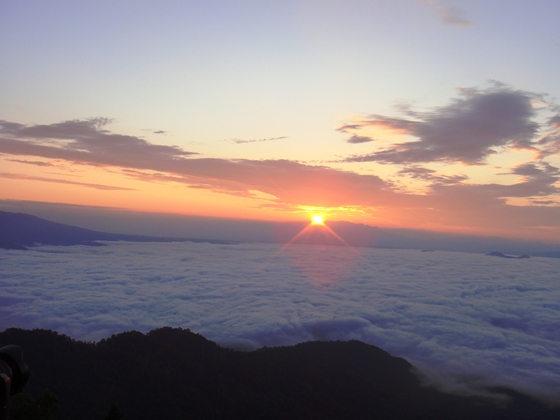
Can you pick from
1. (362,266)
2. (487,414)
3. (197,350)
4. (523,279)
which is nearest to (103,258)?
(197,350)

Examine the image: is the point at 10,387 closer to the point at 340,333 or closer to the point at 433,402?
the point at 433,402

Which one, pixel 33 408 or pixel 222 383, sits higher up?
pixel 33 408

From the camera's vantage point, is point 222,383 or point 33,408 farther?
point 222,383

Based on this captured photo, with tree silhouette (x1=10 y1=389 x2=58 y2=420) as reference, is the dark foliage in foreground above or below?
below

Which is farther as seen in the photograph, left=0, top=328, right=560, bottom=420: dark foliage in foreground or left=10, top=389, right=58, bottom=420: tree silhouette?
left=0, top=328, right=560, bottom=420: dark foliage in foreground

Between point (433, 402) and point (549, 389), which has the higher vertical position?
point (549, 389)

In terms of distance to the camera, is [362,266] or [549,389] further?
[362,266]

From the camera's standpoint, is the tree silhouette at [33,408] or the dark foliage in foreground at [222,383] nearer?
the tree silhouette at [33,408]

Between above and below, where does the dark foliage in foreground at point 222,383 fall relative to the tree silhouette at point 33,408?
below
